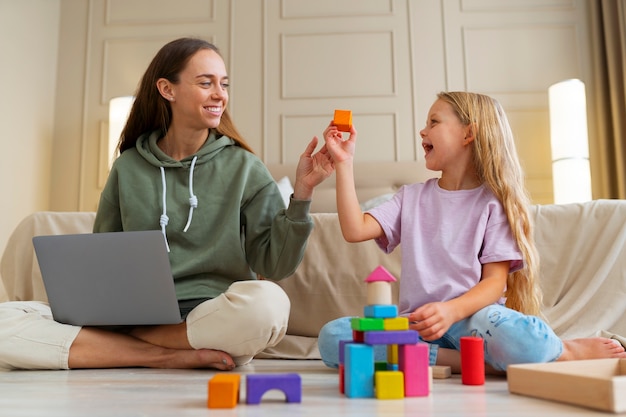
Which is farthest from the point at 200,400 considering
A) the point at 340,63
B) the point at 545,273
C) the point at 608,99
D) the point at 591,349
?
the point at 608,99

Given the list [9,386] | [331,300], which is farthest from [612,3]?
[9,386]

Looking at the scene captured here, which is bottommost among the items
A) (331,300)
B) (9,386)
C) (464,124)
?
(9,386)

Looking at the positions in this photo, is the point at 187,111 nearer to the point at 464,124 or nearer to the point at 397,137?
the point at 464,124

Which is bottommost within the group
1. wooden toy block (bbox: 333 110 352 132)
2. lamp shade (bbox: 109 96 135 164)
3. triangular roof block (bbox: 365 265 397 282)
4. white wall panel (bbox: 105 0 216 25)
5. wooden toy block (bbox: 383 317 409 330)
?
wooden toy block (bbox: 383 317 409 330)

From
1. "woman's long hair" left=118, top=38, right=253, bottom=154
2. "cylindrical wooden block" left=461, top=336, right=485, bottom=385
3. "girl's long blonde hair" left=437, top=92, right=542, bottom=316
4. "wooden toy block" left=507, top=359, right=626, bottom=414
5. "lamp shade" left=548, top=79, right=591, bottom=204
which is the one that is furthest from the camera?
"lamp shade" left=548, top=79, right=591, bottom=204

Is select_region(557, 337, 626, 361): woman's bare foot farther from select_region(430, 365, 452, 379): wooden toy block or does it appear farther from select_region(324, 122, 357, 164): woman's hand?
select_region(324, 122, 357, 164): woman's hand

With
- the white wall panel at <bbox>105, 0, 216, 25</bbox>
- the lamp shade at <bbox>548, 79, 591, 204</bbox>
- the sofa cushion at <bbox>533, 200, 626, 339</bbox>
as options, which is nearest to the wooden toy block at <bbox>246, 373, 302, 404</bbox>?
the sofa cushion at <bbox>533, 200, 626, 339</bbox>

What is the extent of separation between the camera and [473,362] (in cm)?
98

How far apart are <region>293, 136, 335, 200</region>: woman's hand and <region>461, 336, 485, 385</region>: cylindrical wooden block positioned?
49 cm

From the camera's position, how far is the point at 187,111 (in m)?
1.48

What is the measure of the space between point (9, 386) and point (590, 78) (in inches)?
126

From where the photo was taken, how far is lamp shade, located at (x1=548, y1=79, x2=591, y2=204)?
2.86 metres

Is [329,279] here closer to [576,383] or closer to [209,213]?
[209,213]

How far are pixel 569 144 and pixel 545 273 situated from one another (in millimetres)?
1452
